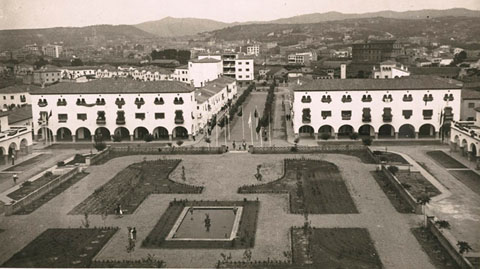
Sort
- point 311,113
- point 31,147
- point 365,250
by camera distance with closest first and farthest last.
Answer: point 365,250 < point 31,147 < point 311,113

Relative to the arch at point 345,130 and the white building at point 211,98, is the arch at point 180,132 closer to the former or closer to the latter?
the white building at point 211,98

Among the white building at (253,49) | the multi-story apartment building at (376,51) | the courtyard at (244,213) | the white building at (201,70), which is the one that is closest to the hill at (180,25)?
the courtyard at (244,213)

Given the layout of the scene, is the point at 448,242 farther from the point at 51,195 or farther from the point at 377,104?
the point at 377,104

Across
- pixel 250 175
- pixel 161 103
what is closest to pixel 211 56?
pixel 161 103

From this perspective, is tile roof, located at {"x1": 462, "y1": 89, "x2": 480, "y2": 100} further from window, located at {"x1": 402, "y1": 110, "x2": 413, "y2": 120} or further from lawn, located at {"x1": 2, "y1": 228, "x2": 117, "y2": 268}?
lawn, located at {"x1": 2, "y1": 228, "x2": 117, "y2": 268}

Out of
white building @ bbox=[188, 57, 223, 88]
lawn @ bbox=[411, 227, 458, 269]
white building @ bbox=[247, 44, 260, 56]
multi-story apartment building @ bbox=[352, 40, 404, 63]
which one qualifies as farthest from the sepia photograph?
white building @ bbox=[247, 44, 260, 56]

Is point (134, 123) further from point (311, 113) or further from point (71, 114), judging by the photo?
point (311, 113)
